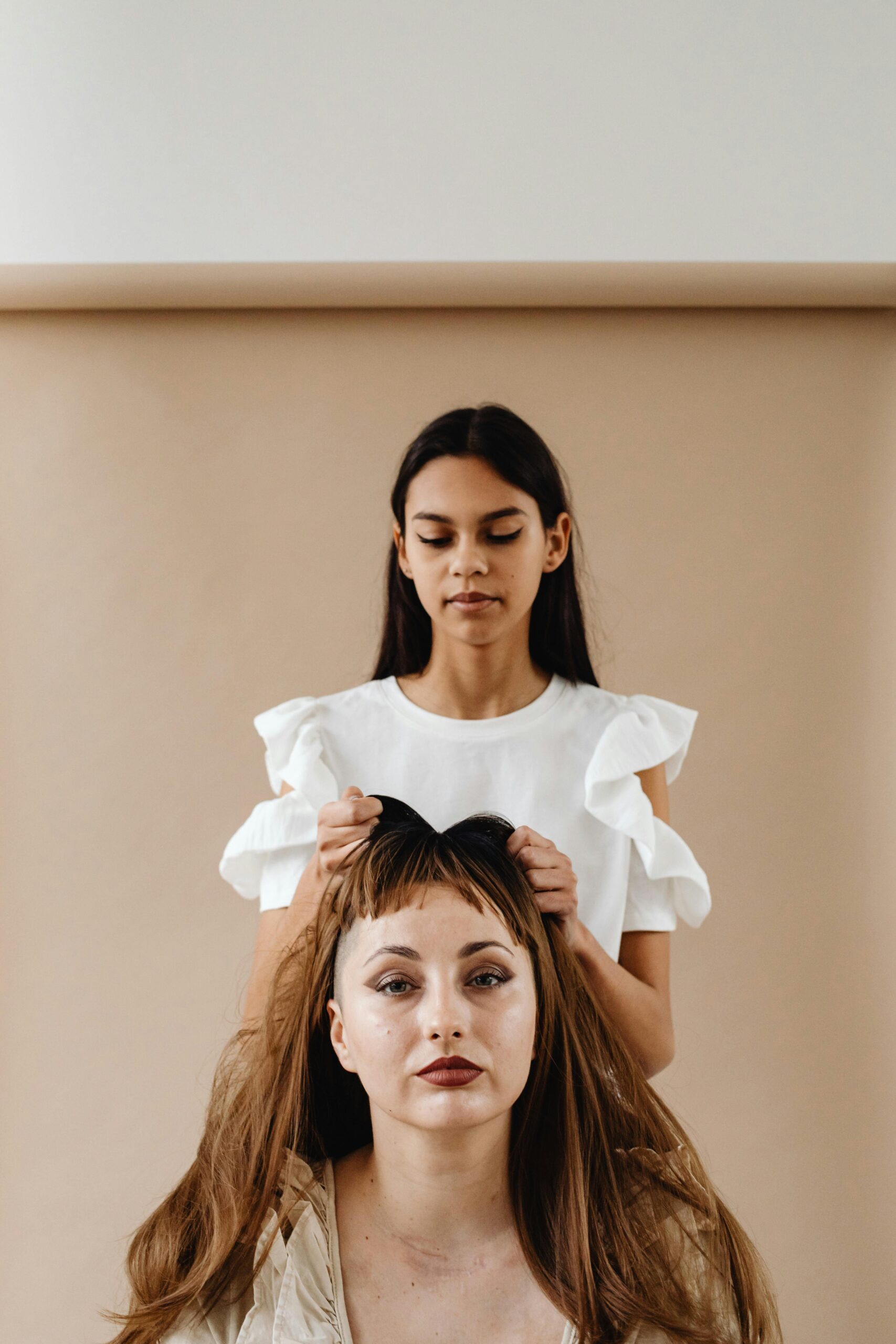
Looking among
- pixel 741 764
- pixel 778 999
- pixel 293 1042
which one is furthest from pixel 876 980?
pixel 293 1042

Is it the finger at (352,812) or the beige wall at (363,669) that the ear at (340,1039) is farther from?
the beige wall at (363,669)

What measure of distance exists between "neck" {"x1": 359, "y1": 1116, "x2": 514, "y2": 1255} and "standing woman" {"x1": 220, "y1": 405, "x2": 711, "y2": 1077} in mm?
327

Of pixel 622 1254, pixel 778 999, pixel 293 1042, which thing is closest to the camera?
pixel 622 1254

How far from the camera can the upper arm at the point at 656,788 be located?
182cm

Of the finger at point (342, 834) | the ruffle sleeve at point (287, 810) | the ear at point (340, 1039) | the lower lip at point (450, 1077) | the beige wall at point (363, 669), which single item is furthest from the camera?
the beige wall at point (363, 669)

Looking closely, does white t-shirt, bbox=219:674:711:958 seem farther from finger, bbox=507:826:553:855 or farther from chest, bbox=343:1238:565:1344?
chest, bbox=343:1238:565:1344

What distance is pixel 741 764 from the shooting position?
2.27 meters

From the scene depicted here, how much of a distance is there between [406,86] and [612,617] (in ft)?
3.29

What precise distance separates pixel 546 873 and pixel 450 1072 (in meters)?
0.28

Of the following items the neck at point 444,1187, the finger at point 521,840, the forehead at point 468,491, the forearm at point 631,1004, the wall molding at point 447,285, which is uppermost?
the wall molding at point 447,285

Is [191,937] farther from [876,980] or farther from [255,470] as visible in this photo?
[876,980]

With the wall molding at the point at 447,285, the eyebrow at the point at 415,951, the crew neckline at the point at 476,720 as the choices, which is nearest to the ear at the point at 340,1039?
the eyebrow at the point at 415,951

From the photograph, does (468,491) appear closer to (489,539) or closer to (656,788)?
(489,539)

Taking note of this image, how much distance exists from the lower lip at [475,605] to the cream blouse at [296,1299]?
730 mm
